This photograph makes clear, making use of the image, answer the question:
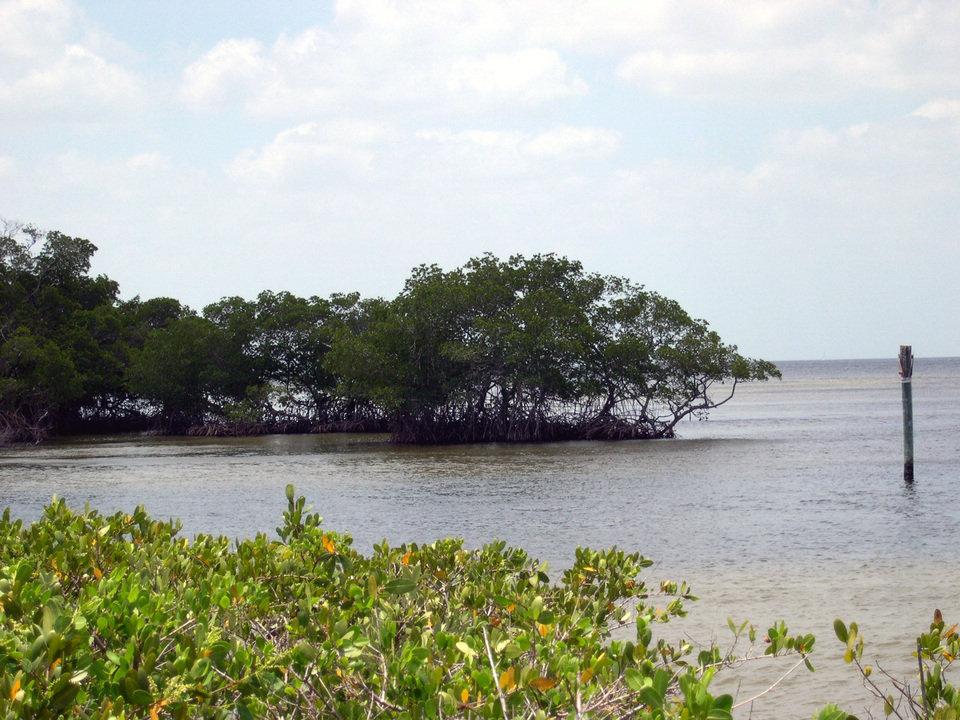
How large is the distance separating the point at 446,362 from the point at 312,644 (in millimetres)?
26585

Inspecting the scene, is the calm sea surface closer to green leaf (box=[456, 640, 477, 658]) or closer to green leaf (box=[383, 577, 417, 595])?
green leaf (box=[383, 577, 417, 595])

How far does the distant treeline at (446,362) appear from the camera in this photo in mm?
28625

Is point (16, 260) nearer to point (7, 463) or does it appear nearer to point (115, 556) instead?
point (7, 463)

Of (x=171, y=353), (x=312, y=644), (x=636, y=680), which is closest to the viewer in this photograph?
(x=636, y=680)

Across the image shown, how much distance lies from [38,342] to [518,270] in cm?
1718

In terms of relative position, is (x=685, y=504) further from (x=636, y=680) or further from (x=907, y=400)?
(x=636, y=680)

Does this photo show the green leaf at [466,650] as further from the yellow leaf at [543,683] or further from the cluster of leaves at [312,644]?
the yellow leaf at [543,683]

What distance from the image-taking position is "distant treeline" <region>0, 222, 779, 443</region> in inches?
1127

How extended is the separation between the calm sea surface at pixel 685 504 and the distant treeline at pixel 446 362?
6.07 feet

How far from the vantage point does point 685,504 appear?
1527 centimetres

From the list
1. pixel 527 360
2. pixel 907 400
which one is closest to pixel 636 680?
pixel 907 400

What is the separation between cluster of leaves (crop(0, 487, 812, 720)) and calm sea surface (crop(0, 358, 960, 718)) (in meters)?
2.89

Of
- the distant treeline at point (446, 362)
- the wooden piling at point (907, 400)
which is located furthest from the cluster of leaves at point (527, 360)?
the wooden piling at point (907, 400)

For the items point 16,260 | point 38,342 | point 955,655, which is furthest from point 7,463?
point 955,655
